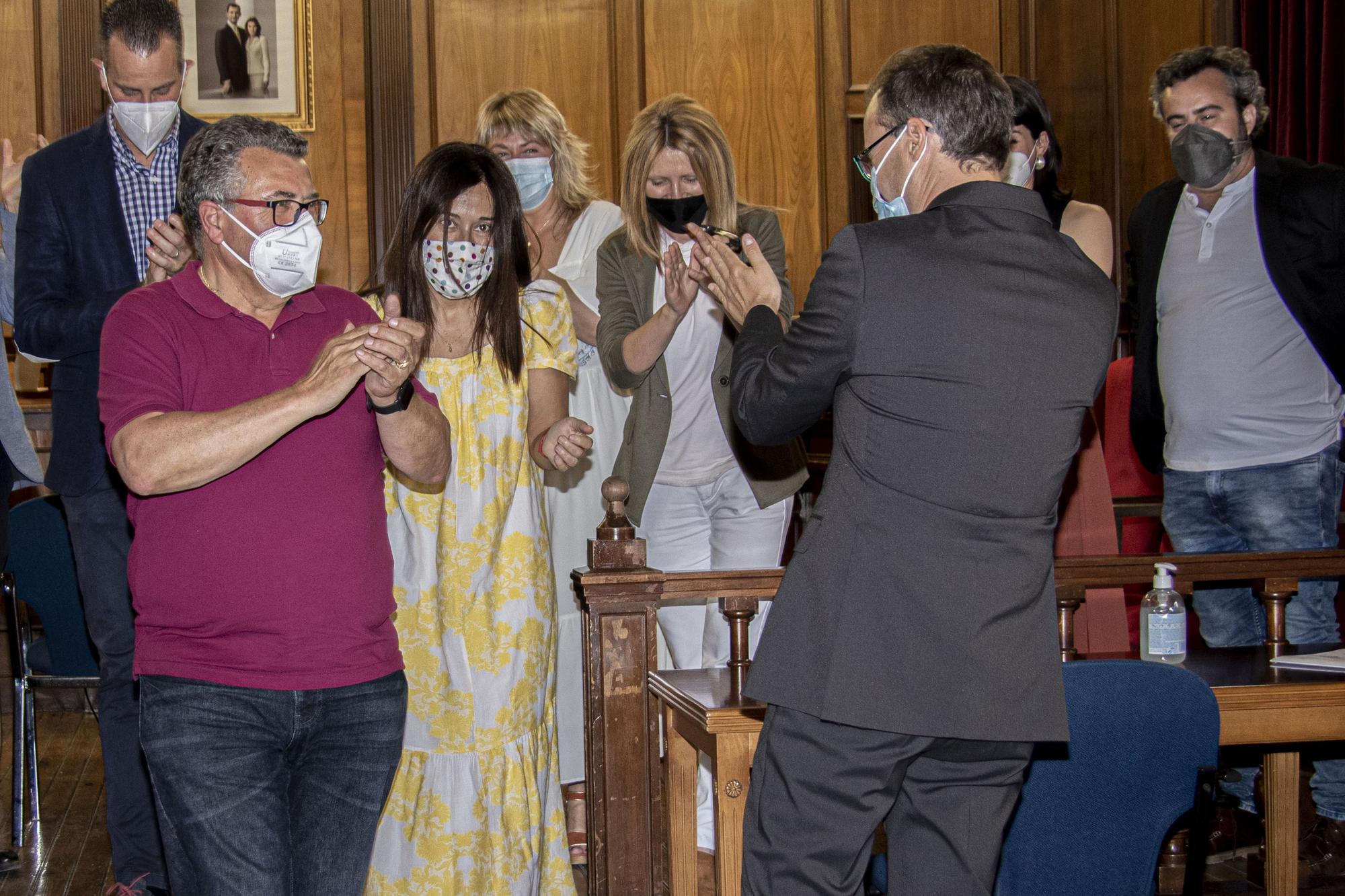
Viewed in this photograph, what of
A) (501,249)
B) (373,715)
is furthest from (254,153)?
(373,715)

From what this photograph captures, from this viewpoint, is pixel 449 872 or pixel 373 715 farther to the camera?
pixel 449 872

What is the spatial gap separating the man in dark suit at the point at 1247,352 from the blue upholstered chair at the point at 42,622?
10.4 ft

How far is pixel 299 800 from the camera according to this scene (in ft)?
6.31

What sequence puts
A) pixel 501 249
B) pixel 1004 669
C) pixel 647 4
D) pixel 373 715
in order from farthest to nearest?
pixel 647 4 → pixel 501 249 → pixel 373 715 → pixel 1004 669

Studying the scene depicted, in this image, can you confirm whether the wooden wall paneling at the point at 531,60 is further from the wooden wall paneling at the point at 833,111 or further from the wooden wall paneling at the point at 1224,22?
the wooden wall paneling at the point at 1224,22

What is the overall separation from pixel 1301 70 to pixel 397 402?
4352 mm

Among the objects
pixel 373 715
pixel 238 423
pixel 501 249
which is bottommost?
pixel 373 715

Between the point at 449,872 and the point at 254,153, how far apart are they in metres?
1.43

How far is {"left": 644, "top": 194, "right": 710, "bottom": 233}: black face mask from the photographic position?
3.14 m

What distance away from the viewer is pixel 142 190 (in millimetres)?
2977

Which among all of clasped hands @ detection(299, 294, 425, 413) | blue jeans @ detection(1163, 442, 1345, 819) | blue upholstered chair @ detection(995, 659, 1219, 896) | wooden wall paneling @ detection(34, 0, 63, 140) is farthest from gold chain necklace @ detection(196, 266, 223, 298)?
wooden wall paneling @ detection(34, 0, 63, 140)

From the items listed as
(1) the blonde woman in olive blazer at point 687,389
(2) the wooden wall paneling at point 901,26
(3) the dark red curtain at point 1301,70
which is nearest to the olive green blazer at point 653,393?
(1) the blonde woman in olive blazer at point 687,389

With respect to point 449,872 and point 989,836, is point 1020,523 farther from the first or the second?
point 449,872

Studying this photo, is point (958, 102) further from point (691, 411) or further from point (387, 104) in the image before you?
point (387, 104)
